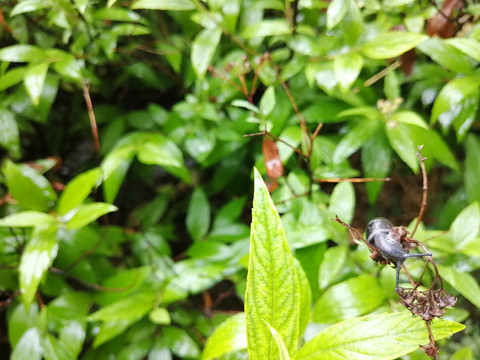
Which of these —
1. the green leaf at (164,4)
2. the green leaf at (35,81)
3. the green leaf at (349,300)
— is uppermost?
the green leaf at (164,4)

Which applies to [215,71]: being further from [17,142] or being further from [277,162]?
[17,142]

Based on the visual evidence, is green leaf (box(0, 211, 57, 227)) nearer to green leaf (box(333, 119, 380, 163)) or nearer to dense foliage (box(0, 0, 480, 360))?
dense foliage (box(0, 0, 480, 360))

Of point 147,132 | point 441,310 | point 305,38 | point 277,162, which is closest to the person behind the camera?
point 441,310

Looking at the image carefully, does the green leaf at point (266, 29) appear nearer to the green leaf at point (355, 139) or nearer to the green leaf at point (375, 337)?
the green leaf at point (355, 139)

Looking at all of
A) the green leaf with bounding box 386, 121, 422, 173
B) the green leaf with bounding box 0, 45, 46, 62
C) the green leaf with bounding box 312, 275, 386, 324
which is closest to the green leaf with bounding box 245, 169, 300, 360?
the green leaf with bounding box 312, 275, 386, 324

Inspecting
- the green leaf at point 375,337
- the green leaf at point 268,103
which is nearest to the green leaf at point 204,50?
the green leaf at point 268,103

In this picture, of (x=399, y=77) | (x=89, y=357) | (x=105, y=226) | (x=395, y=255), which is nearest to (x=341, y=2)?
(x=399, y=77)

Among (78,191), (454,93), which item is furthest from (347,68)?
(78,191)
